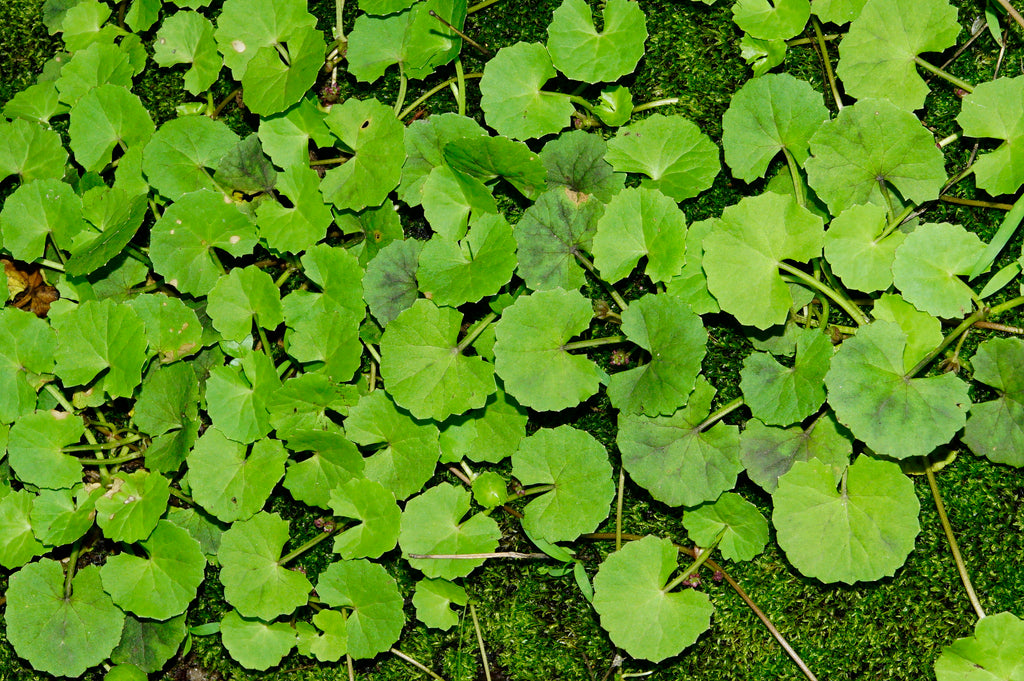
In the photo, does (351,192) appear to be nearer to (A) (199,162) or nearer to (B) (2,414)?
(A) (199,162)

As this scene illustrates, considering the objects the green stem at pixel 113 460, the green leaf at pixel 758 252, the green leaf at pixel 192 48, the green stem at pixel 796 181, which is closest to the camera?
the green leaf at pixel 758 252

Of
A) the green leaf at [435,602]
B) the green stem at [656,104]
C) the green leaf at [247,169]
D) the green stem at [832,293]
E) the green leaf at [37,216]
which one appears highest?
the green stem at [656,104]

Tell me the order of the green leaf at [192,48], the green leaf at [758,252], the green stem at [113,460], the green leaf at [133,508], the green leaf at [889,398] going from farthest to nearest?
the green leaf at [192,48]
the green stem at [113,460]
the green leaf at [133,508]
the green leaf at [758,252]
the green leaf at [889,398]

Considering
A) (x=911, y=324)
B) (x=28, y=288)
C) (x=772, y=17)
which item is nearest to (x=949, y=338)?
(x=911, y=324)

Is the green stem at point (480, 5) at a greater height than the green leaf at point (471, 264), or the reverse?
the green stem at point (480, 5)

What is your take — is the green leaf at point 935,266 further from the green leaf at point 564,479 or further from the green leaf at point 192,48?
the green leaf at point 192,48

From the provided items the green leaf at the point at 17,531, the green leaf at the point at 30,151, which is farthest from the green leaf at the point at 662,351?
the green leaf at the point at 30,151
